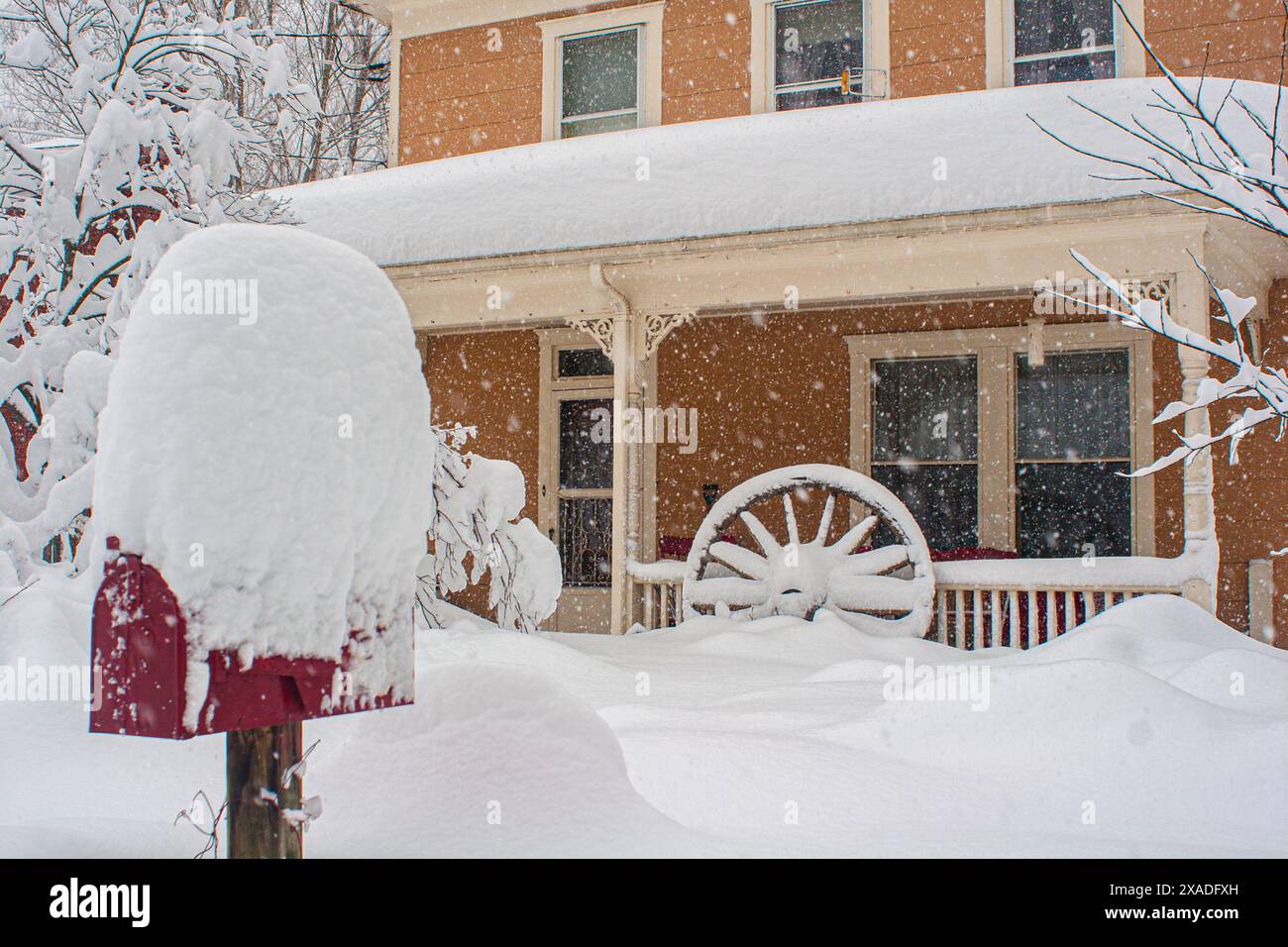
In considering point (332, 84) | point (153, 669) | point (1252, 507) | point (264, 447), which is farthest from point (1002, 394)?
point (332, 84)

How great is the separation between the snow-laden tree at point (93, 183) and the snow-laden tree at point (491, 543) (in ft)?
6.60

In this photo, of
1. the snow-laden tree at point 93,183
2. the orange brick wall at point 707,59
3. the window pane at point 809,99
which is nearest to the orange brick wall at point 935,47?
the orange brick wall at point 707,59

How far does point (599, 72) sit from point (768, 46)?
1667 millimetres

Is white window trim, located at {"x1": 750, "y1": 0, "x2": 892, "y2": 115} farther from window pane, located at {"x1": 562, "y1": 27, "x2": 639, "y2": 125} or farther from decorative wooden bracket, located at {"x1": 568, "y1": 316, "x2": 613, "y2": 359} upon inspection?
decorative wooden bracket, located at {"x1": 568, "y1": 316, "x2": 613, "y2": 359}

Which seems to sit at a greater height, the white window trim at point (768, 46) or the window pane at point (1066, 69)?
the white window trim at point (768, 46)

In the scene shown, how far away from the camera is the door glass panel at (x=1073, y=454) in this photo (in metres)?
8.49

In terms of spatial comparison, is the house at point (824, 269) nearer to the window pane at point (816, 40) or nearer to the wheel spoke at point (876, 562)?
the window pane at point (816, 40)

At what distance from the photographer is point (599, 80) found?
1020cm

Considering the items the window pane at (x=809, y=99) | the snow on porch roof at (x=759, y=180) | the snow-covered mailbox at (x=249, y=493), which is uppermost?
the window pane at (x=809, y=99)

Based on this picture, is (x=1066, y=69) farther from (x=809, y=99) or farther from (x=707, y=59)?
(x=707, y=59)

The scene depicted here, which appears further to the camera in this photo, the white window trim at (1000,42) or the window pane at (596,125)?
the window pane at (596,125)

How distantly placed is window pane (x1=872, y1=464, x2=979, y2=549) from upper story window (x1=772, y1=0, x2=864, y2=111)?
325cm

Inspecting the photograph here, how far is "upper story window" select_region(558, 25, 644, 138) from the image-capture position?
33.1ft

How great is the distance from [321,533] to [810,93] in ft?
28.7
